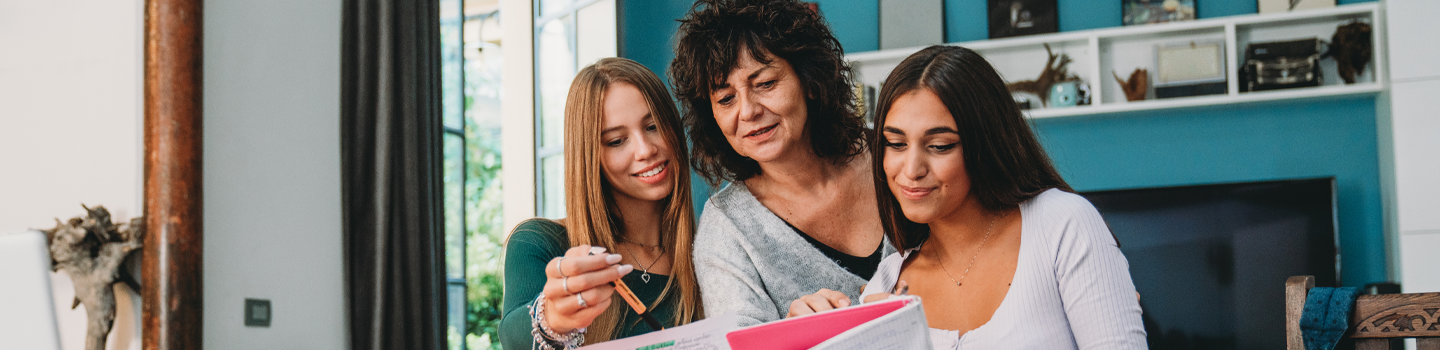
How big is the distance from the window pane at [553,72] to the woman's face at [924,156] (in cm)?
317

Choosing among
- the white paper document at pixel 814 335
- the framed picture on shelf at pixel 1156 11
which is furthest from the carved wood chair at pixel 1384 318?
the framed picture on shelf at pixel 1156 11

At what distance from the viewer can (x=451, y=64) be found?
3.90 m

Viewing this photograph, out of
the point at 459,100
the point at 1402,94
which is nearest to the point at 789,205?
the point at 459,100

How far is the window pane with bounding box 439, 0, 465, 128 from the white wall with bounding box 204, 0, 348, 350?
0.96 meters

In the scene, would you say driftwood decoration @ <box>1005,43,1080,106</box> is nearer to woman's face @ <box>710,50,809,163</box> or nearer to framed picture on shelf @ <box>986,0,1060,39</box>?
framed picture on shelf @ <box>986,0,1060,39</box>

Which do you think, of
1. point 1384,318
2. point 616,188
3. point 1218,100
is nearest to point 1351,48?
point 1218,100

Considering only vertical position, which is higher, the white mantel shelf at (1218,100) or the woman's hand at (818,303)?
the white mantel shelf at (1218,100)

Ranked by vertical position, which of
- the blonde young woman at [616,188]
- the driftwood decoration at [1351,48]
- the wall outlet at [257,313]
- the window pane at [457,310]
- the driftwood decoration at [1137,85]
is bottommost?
the window pane at [457,310]

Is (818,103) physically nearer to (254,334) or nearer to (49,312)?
(49,312)

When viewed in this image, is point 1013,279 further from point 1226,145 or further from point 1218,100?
point 1226,145

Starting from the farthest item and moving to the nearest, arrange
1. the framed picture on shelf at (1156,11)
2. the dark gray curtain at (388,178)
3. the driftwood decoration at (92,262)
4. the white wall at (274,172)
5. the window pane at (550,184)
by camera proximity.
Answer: the window pane at (550,184)
the framed picture on shelf at (1156,11)
the dark gray curtain at (388,178)
the white wall at (274,172)
the driftwood decoration at (92,262)

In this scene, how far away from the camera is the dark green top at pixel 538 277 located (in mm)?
1595

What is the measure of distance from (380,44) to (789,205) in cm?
170

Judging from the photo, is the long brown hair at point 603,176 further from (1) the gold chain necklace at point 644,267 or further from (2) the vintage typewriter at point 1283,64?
(2) the vintage typewriter at point 1283,64
